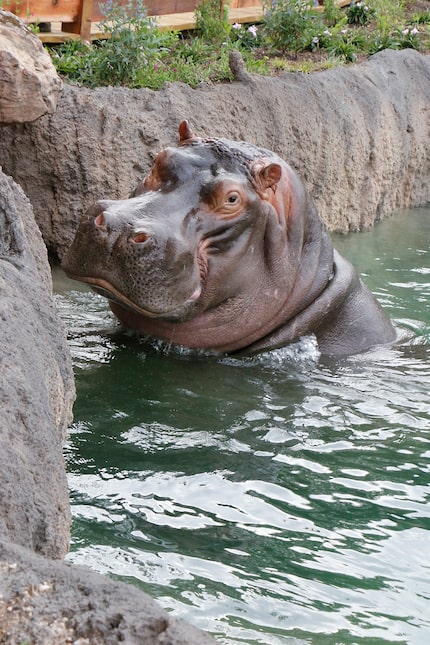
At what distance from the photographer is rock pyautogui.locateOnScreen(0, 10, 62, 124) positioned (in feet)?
19.5

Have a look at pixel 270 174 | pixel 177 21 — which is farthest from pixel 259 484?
pixel 177 21

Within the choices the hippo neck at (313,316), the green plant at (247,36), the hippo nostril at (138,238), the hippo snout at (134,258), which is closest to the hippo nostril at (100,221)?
the hippo snout at (134,258)

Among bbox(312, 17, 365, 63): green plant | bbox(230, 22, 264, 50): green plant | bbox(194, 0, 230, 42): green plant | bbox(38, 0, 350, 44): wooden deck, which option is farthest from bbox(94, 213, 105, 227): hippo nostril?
bbox(312, 17, 365, 63): green plant

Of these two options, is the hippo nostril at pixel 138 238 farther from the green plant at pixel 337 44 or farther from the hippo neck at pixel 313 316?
the green plant at pixel 337 44

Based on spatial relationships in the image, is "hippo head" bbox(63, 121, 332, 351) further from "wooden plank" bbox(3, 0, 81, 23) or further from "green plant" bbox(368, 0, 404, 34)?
"green plant" bbox(368, 0, 404, 34)

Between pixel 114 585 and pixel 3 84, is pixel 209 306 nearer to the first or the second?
pixel 3 84

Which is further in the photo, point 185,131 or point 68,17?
point 68,17

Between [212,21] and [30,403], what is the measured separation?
7543mm

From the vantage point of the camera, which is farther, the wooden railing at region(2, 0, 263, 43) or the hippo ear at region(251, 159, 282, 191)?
the wooden railing at region(2, 0, 263, 43)

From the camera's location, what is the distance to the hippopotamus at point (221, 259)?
15.5 feet

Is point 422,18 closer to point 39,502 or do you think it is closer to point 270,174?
point 270,174

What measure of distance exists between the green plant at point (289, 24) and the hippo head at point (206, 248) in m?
5.04

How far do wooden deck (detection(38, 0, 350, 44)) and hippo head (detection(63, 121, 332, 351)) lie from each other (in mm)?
3081

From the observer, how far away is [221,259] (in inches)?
203
